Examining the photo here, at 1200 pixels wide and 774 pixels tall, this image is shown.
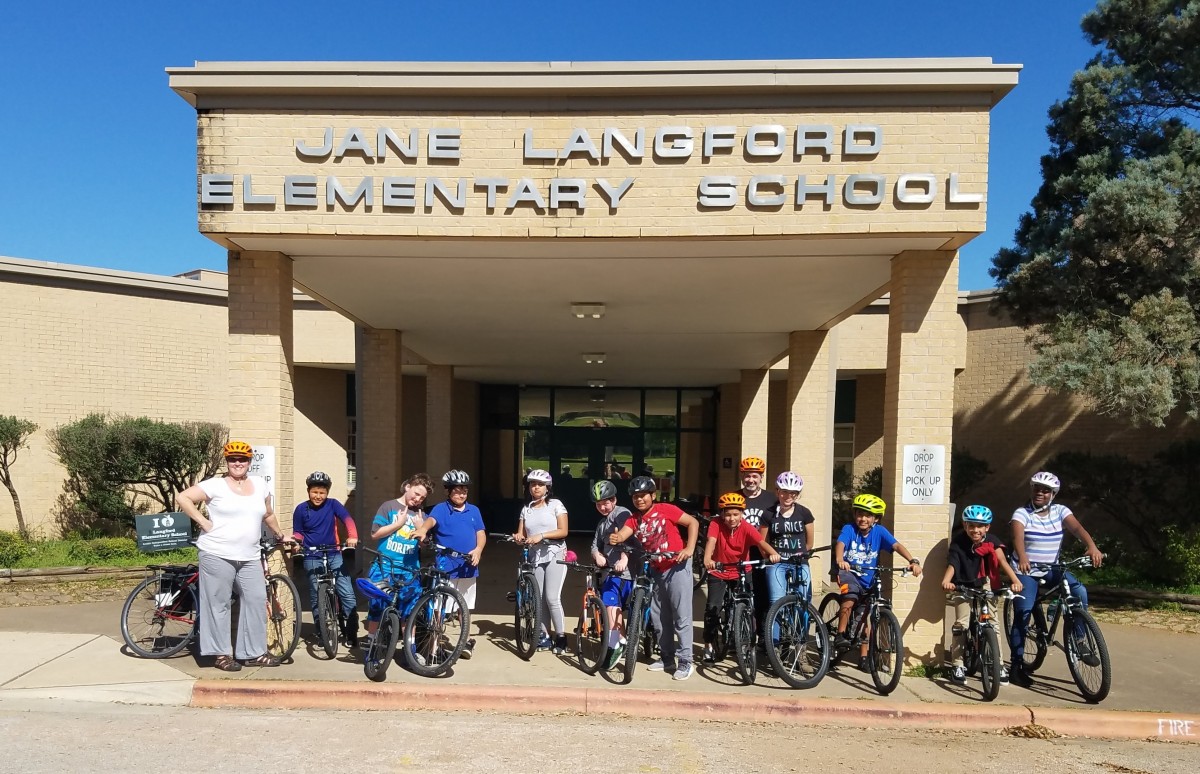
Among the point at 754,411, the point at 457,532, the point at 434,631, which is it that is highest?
the point at 754,411

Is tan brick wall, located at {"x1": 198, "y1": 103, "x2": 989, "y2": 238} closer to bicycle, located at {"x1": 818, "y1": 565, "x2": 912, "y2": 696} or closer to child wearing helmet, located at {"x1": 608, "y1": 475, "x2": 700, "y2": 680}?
child wearing helmet, located at {"x1": 608, "y1": 475, "x2": 700, "y2": 680}

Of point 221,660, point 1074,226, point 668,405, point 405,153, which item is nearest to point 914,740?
point 221,660

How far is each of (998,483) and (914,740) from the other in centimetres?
1063

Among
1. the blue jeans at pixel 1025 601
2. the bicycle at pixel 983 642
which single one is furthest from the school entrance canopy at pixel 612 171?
the blue jeans at pixel 1025 601

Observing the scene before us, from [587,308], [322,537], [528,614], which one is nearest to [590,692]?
[528,614]

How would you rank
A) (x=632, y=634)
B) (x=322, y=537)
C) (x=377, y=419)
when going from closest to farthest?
(x=632, y=634)
(x=322, y=537)
(x=377, y=419)

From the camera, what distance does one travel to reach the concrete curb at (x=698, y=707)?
17.6 feet

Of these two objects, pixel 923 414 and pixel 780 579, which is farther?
pixel 923 414

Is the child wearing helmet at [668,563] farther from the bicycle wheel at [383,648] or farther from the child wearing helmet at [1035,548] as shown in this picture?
the child wearing helmet at [1035,548]

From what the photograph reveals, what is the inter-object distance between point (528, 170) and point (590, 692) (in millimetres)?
4107

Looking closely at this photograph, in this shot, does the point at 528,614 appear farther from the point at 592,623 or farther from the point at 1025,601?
the point at 1025,601

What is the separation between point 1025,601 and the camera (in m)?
5.99

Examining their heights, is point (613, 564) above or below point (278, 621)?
above

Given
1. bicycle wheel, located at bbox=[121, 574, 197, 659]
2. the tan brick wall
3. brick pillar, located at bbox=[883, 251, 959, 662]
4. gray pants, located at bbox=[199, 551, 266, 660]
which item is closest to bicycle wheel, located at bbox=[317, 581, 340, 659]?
gray pants, located at bbox=[199, 551, 266, 660]
